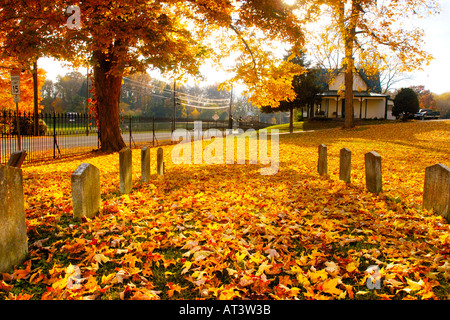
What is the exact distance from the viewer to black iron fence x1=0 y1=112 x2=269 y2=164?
14792 mm

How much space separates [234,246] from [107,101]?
45.0 ft

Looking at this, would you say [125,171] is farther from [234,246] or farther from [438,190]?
[438,190]

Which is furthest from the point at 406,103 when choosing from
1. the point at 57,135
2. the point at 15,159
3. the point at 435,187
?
the point at 15,159

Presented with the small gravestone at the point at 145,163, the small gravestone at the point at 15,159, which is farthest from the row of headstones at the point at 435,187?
the small gravestone at the point at 15,159

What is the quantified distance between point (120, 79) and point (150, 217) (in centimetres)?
1230

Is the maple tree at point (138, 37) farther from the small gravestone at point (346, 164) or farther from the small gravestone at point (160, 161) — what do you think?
the small gravestone at point (346, 164)

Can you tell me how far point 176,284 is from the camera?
3301 mm

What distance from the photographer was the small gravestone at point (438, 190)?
5211 millimetres

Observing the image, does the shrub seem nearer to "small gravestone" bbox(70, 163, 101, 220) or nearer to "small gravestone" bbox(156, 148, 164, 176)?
"small gravestone" bbox(156, 148, 164, 176)

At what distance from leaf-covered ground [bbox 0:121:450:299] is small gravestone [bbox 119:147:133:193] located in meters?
0.23

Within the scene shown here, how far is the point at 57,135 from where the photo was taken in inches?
707

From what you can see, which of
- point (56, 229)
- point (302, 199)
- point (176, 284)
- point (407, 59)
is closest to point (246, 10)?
point (302, 199)

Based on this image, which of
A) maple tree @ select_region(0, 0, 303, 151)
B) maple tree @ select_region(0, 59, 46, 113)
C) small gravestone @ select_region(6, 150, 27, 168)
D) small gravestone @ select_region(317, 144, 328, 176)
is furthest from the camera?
maple tree @ select_region(0, 59, 46, 113)

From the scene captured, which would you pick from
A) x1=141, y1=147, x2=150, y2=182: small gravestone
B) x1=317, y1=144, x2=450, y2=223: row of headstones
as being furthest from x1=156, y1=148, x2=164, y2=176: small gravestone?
x1=317, y1=144, x2=450, y2=223: row of headstones
